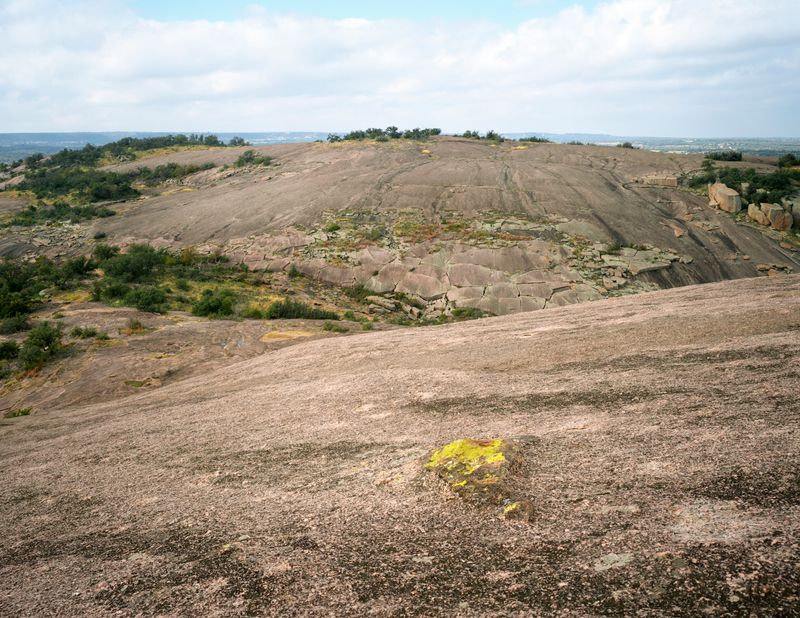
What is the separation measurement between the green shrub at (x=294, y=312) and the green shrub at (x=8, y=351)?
8627 millimetres

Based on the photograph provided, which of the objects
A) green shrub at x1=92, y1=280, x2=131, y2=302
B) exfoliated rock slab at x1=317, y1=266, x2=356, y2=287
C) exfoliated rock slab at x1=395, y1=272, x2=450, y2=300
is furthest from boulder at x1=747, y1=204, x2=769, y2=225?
green shrub at x1=92, y1=280, x2=131, y2=302

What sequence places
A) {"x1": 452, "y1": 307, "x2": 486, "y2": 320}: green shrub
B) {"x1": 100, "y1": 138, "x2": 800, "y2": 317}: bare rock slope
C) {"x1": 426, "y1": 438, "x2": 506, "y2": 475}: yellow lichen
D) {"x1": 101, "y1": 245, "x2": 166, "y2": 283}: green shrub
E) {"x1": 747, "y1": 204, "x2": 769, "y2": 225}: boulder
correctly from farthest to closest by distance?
{"x1": 747, "y1": 204, "x2": 769, "y2": 225}: boulder < {"x1": 100, "y1": 138, "x2": 800, "y2": 317}: bare rock slope < {"x1": 101, "y1": 245, "x2": 166, "y2": 283}: green shrub < {"x1": 452, "y1": 307, "x2": 486, "y2": 320}: green shrub < {"x1": 426, "y1": 438, "x2": 506, "y2": 475}: yellow lichen

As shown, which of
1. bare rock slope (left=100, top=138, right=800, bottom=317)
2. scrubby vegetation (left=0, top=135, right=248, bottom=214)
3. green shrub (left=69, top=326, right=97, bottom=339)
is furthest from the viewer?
scrubby vegetation (left=0, top=135, right=248, bottom=214)

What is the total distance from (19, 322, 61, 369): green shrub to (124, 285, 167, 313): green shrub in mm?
4073

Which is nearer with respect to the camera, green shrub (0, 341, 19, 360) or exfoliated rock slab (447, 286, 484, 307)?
green shrub (0, 341, 19, 360)

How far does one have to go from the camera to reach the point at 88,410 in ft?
39.8

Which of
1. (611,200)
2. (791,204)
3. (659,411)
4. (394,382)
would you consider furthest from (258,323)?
(791,204)

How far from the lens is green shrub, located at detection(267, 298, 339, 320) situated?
2147cm

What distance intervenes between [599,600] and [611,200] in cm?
3531

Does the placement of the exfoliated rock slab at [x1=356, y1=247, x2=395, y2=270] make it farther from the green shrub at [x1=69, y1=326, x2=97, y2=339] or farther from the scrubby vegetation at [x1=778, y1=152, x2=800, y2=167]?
the scrubby vegetation at [x1=778, y1=152, x2=800, y2=167]

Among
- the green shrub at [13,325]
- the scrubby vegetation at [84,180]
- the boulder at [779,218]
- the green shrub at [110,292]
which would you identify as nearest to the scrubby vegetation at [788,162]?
the boulder at [779,218]

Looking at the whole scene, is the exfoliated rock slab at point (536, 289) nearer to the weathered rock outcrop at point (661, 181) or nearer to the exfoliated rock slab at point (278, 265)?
the exfoliated rock slab at point (278, 265)

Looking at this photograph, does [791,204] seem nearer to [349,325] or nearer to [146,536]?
[349,325]

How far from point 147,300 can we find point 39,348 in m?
5.42
